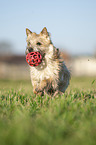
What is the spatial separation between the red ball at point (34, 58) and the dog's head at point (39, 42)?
17 cm

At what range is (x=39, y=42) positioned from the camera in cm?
510

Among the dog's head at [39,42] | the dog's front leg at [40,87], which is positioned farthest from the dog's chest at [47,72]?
the dog's head at [39,42]

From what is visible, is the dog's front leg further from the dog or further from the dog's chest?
the dog's chest

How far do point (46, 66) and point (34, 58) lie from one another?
45 cm

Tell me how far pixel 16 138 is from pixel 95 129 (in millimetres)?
1079

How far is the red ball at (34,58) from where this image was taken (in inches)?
189

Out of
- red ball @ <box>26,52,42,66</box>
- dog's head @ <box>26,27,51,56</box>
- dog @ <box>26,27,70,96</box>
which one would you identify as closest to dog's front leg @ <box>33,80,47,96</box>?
dog @ <box>26,27,70,96</box>

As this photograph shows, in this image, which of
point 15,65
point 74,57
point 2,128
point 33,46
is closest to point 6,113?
point 2,128

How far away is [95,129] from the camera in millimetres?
2762

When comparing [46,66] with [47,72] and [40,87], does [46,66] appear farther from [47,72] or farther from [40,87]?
[40,87]

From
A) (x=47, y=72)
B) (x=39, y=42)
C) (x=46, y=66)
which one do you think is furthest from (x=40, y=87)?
(x=39, y=42)

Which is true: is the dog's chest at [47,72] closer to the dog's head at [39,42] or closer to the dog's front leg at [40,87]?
the dog's front leg at [40,87]

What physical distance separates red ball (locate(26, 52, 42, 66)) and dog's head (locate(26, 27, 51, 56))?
6.6 inches

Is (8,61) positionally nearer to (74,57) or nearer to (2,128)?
(74,57)
